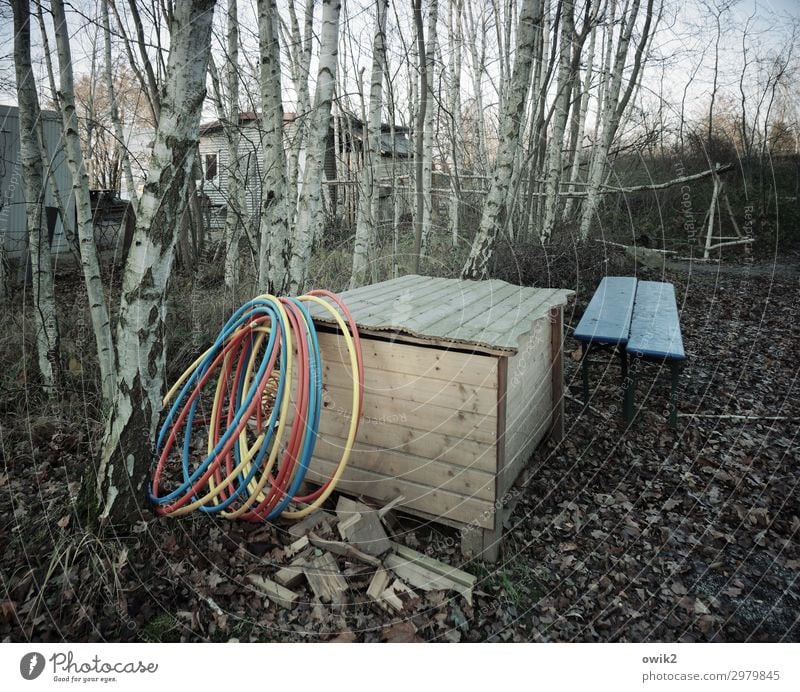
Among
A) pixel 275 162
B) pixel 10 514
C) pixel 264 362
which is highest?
pixel 275 162

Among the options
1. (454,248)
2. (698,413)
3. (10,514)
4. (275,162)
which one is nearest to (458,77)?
(454,248)

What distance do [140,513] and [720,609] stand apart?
8.91 feet

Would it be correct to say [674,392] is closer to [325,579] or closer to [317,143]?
[325,579]

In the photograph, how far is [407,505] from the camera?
9.16 feet

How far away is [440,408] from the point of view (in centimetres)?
262

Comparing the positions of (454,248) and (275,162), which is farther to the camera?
(454,248)

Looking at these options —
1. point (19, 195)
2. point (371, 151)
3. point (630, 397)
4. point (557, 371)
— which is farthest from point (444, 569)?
point (19, 195)

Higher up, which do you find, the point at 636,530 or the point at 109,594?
the point at 109,594

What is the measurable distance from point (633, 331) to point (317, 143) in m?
3.00

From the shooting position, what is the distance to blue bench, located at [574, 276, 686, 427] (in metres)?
3.69
